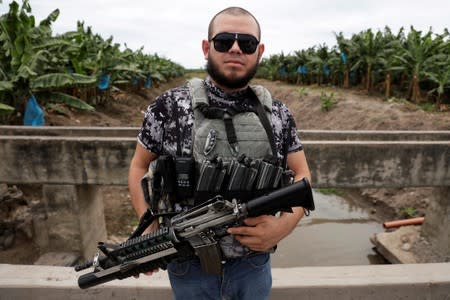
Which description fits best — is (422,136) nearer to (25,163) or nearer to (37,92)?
(25,163)

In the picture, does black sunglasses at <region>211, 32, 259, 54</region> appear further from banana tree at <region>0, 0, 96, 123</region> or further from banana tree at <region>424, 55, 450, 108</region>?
banana tree at <region>424, 55, 450, 108</region>

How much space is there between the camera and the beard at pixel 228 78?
1.46 meters

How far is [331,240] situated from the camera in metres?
5.39

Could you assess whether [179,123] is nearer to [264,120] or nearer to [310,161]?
[264,120]

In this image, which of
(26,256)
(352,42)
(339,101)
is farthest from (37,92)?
(352,42)

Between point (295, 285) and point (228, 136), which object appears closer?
point (228, 136)

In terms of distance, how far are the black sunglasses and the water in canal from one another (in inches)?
154

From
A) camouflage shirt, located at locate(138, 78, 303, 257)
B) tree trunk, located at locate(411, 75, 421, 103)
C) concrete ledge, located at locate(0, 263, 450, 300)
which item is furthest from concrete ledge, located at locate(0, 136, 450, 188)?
tree trunk, located at locate(411, 75, 421, 103)

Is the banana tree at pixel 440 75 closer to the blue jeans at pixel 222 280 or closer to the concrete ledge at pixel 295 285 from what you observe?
Result: the concrete ledge at pixel 295 285

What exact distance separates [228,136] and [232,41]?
431 mm

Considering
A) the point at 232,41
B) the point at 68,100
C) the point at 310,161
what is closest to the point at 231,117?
the point at 232,41

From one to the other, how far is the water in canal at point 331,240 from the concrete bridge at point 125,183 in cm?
110

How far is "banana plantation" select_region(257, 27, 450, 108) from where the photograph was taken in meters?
12.7

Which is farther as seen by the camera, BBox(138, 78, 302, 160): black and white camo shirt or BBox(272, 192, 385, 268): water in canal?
BBox(272, 192, 385, 268): water in canal
